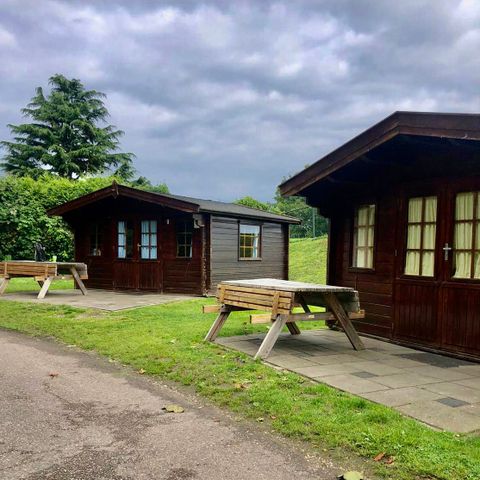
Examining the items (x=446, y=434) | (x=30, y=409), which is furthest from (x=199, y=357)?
(x=446, y=434)

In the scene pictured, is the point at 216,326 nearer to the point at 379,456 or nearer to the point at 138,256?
the point at 379,456

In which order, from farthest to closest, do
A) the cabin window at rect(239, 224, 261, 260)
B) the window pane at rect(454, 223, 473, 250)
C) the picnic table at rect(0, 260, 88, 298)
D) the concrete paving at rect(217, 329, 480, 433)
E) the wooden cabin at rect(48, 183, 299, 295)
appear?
the cabin window at rect(239, 224, 261, 260) < the wooden cabin at rect(48, 183, 299, 295) < the picnic table at rect(0, 260, 88, 298) < the window pane at rect(454, 223, 473, 250) < the concrete paving at rect(217, 329, 480, 433)

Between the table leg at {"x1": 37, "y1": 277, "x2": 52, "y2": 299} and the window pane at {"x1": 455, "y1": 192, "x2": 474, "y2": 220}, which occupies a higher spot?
the window pane at {"x1": 455, "y1": 192, "x2": 474, "y2": 220}

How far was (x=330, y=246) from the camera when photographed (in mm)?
8219

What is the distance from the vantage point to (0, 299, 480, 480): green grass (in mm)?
2932

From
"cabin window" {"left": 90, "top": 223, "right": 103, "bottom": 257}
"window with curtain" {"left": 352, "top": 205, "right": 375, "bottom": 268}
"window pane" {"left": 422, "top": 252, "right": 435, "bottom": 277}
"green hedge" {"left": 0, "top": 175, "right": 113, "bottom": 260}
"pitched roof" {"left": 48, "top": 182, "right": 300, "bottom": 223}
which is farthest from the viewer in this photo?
"green hedge" {"left": 0, "top": 175, "right": 113, "bottom": 260}

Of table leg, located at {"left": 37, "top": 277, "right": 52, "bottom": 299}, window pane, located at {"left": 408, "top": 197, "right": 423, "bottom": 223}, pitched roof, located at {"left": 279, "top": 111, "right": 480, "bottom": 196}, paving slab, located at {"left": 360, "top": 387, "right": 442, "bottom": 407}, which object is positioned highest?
pitched roof, located at {"left": 279, "top": 111, "right": 480, "bottom": 196}

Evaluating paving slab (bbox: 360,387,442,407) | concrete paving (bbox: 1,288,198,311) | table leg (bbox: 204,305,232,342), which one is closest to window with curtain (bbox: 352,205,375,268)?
table leg (bbox: 204,305,232,342)

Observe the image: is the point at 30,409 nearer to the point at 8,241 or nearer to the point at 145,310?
the point at 145,310

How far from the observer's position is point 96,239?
52.5 feet

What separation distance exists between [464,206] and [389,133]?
1.36 metres

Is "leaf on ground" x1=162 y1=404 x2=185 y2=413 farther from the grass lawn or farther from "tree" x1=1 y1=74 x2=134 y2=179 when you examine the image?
"tree" x1=1 y1=74 x2=134 y2=179

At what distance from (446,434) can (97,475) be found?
→ 235 centimetres

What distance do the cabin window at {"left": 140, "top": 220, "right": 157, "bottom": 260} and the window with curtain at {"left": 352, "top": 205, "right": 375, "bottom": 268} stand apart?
815cm
